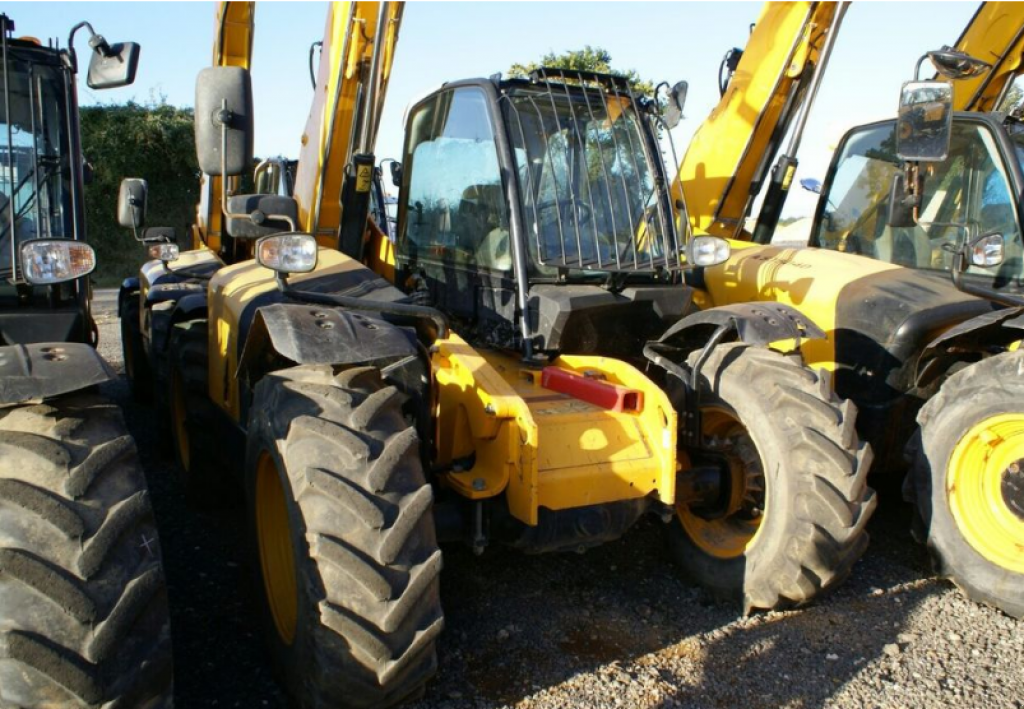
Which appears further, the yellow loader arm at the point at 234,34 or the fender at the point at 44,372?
the yellow loader arm at the point at 234,34

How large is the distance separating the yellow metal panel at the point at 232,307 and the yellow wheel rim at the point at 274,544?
2.35 ft

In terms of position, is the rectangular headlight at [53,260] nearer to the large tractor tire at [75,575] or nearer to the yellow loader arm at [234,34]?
the large tractor tire at [75,575]

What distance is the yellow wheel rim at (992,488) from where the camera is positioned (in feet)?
12.0

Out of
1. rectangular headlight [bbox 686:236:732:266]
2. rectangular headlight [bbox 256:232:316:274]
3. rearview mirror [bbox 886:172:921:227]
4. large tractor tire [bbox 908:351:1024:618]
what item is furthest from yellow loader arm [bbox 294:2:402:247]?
large tractor tire [bbox 908:351:1024:618]

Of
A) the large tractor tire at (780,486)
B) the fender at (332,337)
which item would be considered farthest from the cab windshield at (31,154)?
the large tractor tire at (780,486)

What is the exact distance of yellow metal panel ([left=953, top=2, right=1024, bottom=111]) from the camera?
5535 mm

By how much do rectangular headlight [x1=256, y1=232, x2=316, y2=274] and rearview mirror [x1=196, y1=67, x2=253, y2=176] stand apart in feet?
1.00

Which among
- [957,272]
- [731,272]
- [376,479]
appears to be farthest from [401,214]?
[957,272]

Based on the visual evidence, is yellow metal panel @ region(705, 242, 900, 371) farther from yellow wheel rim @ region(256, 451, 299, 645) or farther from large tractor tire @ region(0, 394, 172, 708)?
large tractor tire @ region(0, 394, 172, 708)

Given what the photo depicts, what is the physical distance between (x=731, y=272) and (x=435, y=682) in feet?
10.1

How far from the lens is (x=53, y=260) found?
9.25ft

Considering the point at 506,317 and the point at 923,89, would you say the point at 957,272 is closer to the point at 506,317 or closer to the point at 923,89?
the point at 923,89

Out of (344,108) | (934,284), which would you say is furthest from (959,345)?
(344,108)

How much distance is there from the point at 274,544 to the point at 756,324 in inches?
91.0
